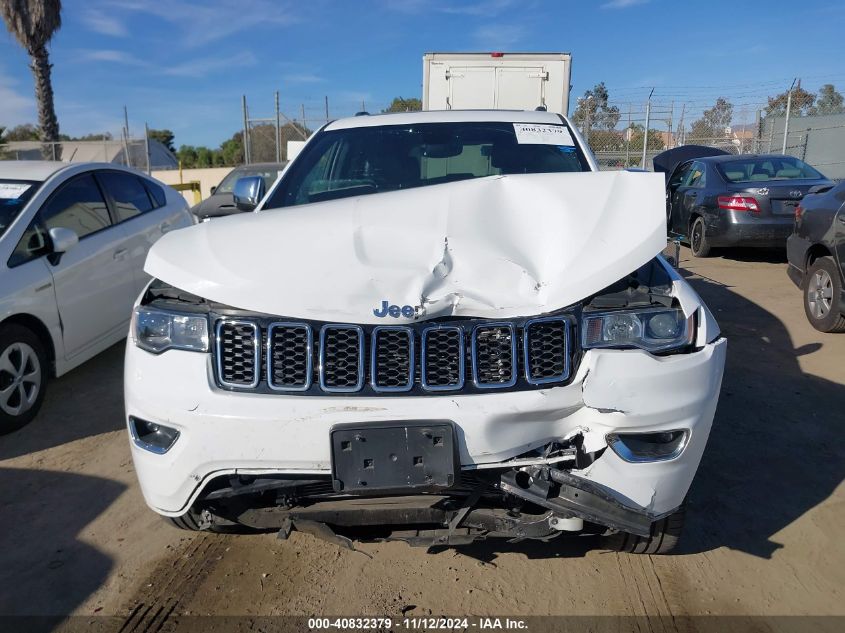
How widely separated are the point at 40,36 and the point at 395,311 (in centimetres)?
2131

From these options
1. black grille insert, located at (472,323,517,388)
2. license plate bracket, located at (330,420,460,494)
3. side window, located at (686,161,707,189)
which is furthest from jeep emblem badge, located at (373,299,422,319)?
side window, located at (686,161,707,189)

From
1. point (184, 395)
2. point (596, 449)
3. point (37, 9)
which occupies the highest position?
point (37, 9)

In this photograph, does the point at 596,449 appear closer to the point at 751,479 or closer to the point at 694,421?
the point at 694,421

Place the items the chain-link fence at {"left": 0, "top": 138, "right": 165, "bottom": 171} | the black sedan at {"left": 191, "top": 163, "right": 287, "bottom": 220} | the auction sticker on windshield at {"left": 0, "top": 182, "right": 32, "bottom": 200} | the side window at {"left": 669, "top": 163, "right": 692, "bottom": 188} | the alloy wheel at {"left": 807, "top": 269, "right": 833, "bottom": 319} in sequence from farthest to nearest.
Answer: the chain-link fence at {"left": 0, "top": 138, "right": 165, "bottom": 171}
the side window at {"left": 669, "top": 163, "right": 692, "bottom": 188}
the black sedan at {"left": 191, "top": 163, "right": 287, "bottom": 220}
the alloy wheel at {"left": 807, "top": 269, "right": 833, "bottom": 319}
the auction sticker on windshield at {"left": 0, "top": 182, "right": 32, "bottom": 200}

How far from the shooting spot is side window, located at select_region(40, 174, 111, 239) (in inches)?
186

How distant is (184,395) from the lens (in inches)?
88.6

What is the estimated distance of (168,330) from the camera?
2.38 metres

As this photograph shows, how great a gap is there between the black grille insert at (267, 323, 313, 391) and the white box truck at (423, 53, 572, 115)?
661cm

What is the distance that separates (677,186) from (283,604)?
10.2 m

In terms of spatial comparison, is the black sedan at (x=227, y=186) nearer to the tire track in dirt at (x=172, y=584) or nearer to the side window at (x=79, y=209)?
the side window at (x=79, y=209)

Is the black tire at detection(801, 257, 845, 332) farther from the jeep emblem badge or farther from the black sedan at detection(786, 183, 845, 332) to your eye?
the jeep emblem badge

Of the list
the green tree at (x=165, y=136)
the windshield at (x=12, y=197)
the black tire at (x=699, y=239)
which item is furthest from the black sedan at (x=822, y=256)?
the green tree at (x=165, y=136)

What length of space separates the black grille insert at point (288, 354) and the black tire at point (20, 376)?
275 cm

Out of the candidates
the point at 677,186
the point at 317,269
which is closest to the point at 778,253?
the point at 677,186
